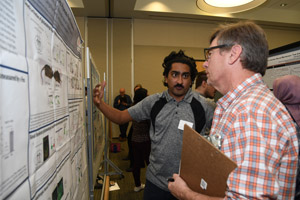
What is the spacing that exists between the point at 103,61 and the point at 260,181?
6407 mm

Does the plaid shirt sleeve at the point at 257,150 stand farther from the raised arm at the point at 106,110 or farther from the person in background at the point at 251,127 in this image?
the raised arm at the point at 106,110

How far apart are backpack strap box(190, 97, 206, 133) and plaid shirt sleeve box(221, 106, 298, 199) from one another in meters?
0.80

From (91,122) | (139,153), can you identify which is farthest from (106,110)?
(139,153)

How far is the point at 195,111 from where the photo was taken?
4.90ft

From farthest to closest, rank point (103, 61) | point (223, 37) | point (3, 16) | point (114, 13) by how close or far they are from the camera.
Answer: point (103, 61), point (114, 13), point (223, 37), point (3, 16)

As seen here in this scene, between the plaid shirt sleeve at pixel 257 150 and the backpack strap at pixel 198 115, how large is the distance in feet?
2.64

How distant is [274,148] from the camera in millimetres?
601

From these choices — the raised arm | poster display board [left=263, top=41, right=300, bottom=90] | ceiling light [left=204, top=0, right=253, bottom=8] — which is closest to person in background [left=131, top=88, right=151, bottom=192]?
the raised arm

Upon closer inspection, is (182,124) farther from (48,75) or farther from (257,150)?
(48,75)

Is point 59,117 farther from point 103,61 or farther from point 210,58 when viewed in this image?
point 103,61

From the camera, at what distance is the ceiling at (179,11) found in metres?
5.51

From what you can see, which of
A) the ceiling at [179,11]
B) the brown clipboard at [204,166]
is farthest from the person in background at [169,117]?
the ceiling at [179,11]

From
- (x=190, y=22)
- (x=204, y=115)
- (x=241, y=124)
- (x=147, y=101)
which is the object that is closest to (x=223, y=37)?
(x=241, y=124)

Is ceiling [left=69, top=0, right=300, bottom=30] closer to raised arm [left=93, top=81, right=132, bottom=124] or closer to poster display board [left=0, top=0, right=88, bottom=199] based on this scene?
raised arm [left=93, top=81, right=132, bottom=124]
